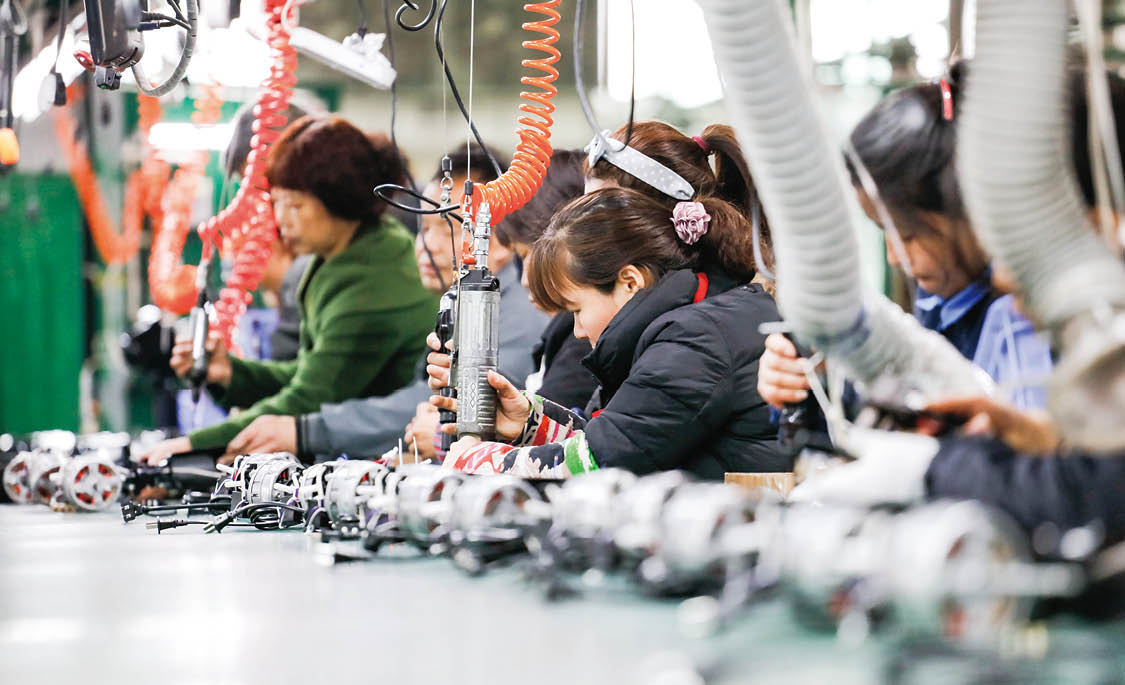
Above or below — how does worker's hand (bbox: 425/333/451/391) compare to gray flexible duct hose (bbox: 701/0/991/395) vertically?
below

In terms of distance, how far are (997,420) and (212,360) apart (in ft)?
8.15

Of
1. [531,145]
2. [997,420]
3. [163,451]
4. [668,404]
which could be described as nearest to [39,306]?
[163,451]

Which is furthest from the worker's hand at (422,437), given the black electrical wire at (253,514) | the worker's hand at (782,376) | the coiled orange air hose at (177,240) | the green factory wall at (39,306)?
the green factory wall at (39,306)

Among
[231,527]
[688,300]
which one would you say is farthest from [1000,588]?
[231,527]

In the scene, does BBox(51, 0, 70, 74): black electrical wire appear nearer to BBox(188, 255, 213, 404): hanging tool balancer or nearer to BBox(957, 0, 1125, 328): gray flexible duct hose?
BBox(188, 255, 213, 404): hanging tool balancer

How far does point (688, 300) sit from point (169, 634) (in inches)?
43.6

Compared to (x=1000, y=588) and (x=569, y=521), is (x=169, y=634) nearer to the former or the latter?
(x=569, y=521)

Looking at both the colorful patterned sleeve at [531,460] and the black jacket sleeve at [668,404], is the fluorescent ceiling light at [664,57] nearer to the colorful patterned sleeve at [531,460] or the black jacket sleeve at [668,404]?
the black jacket sleeve at [668,404]

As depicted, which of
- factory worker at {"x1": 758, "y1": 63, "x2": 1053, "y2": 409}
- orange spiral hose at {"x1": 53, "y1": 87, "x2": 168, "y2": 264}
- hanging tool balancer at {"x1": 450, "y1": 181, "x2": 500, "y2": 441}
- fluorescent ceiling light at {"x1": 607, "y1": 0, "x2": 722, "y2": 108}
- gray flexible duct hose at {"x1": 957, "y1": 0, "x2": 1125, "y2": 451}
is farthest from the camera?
orange spiral hose at {"x1": 53, "y1": 87, "x2": 168, "y2": 264}

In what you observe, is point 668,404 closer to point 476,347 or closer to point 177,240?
point 476,347

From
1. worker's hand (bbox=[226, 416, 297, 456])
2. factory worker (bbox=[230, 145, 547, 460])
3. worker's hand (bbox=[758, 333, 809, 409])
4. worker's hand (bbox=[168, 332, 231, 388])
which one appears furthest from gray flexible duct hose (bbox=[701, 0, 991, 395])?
worker's hand (bbox=[168, 332, 231, 388])

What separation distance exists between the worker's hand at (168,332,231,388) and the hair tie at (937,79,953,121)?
2172mm

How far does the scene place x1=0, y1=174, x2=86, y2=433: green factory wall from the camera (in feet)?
17.0

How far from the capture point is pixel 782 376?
119cm
